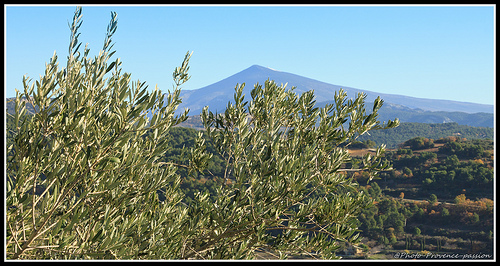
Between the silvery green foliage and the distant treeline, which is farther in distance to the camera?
the distant treeline

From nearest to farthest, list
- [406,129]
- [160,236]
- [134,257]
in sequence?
[134,257] → [160,236] → [406,129]

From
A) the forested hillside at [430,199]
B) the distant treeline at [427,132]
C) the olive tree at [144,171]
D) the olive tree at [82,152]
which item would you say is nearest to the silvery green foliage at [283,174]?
the olive tree at [144,171]

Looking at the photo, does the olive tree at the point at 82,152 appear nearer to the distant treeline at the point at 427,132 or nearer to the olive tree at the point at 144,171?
the olive tree at the point at 144,171

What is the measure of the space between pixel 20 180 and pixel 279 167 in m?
2.99

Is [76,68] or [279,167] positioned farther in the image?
[279,167]

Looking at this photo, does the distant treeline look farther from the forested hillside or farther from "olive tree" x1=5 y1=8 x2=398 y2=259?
"olive tree" x1=5 y1=8 x2=398 y2=259

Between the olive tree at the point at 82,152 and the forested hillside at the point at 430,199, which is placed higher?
the olive tree at the point at 82,152

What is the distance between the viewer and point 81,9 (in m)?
4.52

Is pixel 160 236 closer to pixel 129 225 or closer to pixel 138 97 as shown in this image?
pixel 129 225

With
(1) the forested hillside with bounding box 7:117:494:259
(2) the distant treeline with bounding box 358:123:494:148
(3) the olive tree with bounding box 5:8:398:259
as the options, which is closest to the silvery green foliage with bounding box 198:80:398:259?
(3) the olive tree with bounding box 5:8:398:259

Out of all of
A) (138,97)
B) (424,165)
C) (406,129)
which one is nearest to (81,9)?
(138,97)

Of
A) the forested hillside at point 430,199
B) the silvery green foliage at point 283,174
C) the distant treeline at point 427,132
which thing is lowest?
the forested hillside at point 430,199
